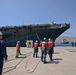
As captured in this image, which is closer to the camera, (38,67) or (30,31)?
(38,67)

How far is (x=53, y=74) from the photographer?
314 inches

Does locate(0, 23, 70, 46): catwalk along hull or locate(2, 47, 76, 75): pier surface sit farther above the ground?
locate(0, 23, 70, 46): catwalk along hull

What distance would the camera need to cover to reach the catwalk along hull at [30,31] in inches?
1688

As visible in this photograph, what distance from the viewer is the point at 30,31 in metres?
44.3

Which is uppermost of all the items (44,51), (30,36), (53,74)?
(30,36)

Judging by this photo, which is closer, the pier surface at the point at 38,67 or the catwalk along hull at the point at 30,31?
the pier surface at the point at 38,67

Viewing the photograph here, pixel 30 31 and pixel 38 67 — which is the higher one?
pixel 30 31

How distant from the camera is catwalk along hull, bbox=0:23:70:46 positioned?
42.9 metres

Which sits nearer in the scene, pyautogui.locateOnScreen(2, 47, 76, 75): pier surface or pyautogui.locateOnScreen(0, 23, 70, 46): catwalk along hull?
pyautogui.locateOnScreen(2, 47, 76, 75): pier surface

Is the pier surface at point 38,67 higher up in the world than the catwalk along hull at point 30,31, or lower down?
lower down

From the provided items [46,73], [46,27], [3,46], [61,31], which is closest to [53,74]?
[46,73]

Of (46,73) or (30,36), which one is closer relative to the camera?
(46,73)

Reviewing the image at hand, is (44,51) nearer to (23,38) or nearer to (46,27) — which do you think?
(46,27)

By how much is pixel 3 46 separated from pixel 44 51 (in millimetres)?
5946
